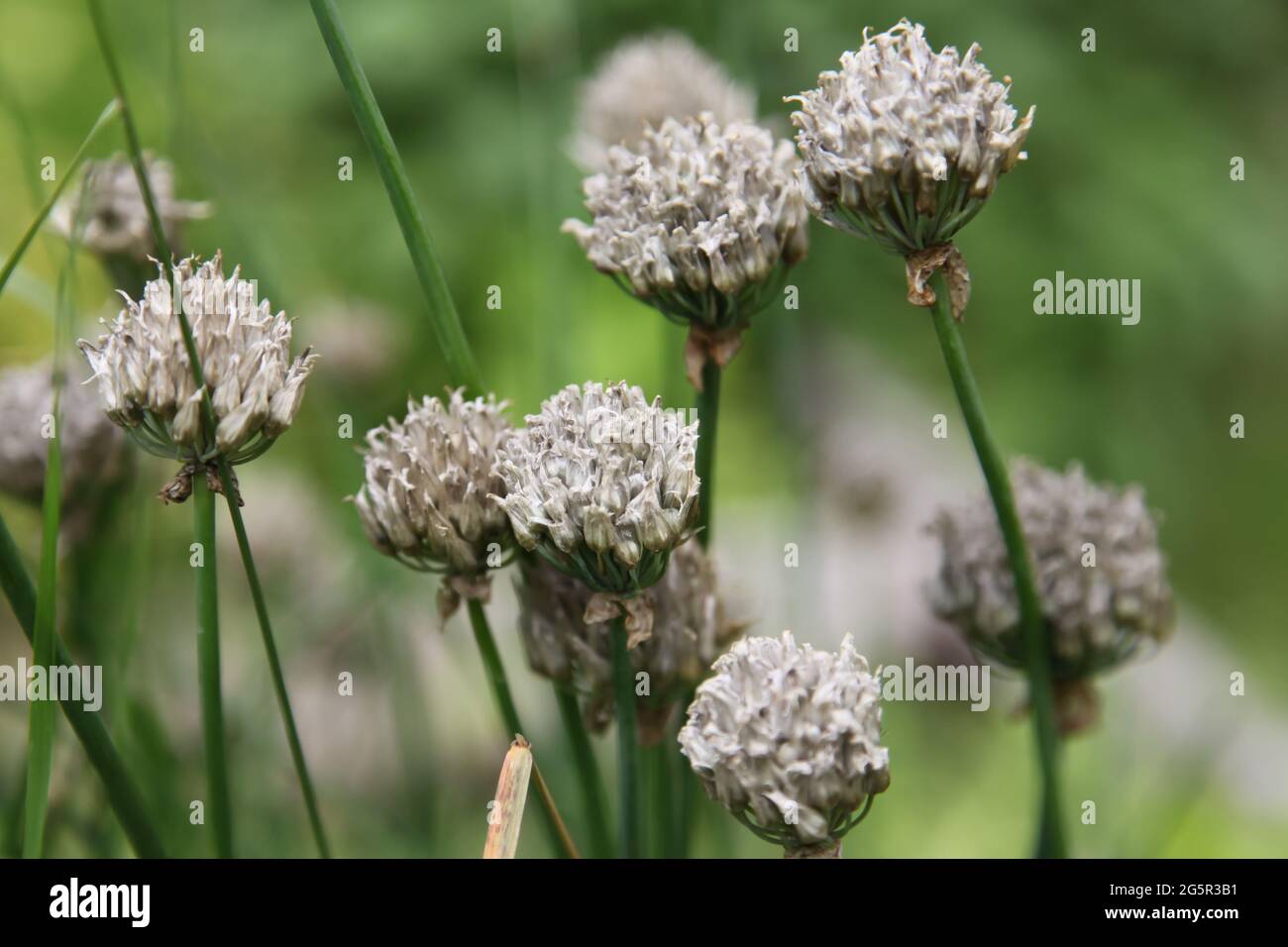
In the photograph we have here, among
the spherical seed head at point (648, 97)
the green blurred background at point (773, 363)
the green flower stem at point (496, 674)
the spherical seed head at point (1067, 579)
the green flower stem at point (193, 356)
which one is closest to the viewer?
the green flower stem at point (193, 356)

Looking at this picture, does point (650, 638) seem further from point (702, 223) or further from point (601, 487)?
point (702, 223)

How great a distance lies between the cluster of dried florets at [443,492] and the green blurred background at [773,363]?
1.49 feet

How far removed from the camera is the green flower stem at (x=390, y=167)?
0.53 metres

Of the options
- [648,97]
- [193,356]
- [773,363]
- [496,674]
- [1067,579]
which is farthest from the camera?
[773,363]

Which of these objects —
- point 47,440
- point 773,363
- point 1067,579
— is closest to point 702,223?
point 1067,579

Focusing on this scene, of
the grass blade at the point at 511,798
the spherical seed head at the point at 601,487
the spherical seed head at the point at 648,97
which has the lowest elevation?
the grass blade at the point at 511,798

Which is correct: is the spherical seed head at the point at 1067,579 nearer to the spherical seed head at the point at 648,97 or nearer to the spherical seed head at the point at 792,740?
the spherical seed head at the point at 792,740

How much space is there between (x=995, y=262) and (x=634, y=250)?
174cm

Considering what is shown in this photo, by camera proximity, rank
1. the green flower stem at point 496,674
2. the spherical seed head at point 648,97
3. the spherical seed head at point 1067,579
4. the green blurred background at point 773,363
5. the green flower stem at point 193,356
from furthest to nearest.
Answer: the green blurred background at point 773,363 → the spherical seed head at point 648,97 → the spherical seed head at point 1067,579 → the green flower stem at point 496,674 → the green flower stem at point 193,356

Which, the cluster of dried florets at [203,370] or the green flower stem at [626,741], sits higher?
the cluster of dried florets at [203,370]

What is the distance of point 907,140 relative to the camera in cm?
53

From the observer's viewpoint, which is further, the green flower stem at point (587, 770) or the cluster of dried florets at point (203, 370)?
the green flower stem at point (587, 770)

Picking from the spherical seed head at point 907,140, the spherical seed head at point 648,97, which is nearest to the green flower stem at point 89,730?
the spherical seed head at point 907,140

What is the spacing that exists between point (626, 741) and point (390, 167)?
0.99 ft
